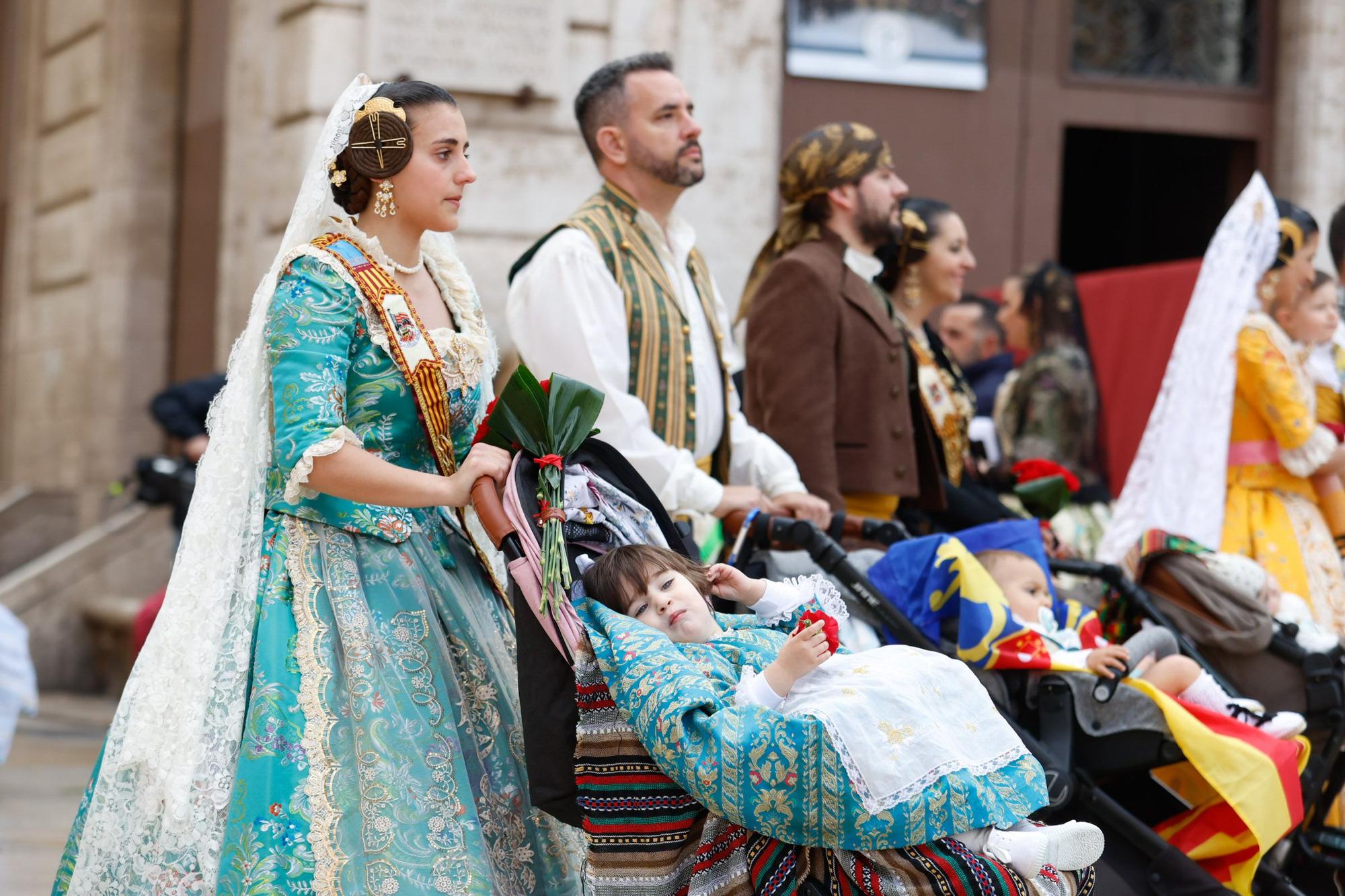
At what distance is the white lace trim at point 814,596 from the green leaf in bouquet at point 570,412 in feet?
1.70

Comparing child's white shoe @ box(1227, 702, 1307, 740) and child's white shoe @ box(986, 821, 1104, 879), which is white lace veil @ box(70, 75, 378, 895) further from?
child's white shoe @ box(1227, 702, 1307, 740)

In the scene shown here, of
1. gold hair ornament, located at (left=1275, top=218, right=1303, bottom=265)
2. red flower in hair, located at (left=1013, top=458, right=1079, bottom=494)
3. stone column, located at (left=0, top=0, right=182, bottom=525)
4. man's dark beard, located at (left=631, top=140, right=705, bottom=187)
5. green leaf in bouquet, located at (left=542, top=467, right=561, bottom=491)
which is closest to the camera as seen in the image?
green leaf in bouquet, located at (left=542, top=467, right=561, bottom=491)

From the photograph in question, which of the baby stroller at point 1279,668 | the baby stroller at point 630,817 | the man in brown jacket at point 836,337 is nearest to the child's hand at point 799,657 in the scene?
the baby stroller at point 630,817

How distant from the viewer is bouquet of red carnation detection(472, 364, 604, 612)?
10.7 ft

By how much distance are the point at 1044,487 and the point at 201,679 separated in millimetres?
2698

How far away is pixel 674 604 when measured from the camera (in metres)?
3.25

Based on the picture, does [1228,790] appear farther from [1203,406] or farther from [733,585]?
[1203,406]

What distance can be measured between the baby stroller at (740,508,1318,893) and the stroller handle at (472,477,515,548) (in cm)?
81

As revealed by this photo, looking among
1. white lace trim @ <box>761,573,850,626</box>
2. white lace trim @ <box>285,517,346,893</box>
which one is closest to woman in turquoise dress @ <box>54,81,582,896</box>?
white lace trim @ <box>285,517,346,893</box>

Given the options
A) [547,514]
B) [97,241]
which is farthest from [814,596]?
[97,241]

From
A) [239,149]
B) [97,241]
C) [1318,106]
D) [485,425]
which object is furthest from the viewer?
[97,241]

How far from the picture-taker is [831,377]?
4.80 metres

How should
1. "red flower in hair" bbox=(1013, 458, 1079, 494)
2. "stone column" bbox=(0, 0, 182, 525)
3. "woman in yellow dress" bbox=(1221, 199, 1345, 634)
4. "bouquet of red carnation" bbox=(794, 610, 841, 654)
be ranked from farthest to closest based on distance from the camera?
"stone column" bbox=(0, 0, 182, 525), "woman in yellow dress" bbox=(1221, 199, 1345, 634), "red flower in hair" bbox=(1013, 458, 1079, 494), "bouquet of red carnation" bbox=(794, 610, 841, 654)

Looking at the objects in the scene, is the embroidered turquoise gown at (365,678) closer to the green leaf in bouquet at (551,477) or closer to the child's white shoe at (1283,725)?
the green leaf in bouquet at (551,477)
